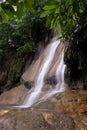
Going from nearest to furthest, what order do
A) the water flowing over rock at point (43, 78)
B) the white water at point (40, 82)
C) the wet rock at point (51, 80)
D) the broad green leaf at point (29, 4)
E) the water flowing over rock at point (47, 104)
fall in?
the broad green leaf at point (29, 4)
the water flowing over rock at point (47, 104)
the water flowing over rock at point (43, 78)
the white water at point (40, 82)
the wet rock at point (51, 80)

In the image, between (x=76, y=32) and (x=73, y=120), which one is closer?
(x=73, y=120)

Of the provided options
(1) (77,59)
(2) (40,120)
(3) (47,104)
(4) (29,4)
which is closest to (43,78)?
(1) (77,59)

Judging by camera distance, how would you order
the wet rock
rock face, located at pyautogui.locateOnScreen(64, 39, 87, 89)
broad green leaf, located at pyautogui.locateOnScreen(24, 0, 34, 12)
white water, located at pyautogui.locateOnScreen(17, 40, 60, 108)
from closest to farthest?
1. broad green leaf, located at pyautogui.locateOnScreen(24, 0, 34, 12)
2. rock face, located at pyautogui.locateOnScreen(64, 39, 87, 89)
3. white water, located at pyautogui.locateOnScreen(17, 40, 60, 108)
4. the wet rock

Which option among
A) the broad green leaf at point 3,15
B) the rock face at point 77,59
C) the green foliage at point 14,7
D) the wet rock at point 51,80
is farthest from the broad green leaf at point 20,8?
the wet rock at point 51,80

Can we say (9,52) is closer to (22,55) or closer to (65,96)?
(22,55)

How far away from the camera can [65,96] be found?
7625 mm

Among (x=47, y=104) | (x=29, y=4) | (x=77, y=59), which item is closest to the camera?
(x=29, y=4)

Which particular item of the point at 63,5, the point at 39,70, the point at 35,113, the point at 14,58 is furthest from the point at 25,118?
the point at 14,58

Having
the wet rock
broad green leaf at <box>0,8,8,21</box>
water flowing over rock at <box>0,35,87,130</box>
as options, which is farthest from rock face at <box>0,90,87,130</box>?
the wet rock

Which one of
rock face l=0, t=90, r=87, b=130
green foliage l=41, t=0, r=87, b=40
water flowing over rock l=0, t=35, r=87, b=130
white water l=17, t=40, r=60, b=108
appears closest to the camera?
green foliage l=41, t=0, r=87, b=40

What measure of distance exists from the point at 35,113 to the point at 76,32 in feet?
16.0

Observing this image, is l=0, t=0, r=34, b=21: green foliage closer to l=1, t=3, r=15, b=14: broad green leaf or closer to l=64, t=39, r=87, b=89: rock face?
l=1, t=3, r=15, b=14: broad green leaf

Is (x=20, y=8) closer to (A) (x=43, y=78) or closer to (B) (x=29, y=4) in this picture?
(B) (x=29, y=4)

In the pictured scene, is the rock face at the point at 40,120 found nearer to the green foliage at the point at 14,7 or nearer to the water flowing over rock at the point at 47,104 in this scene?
the water flowing over rock at the point at 47,104
